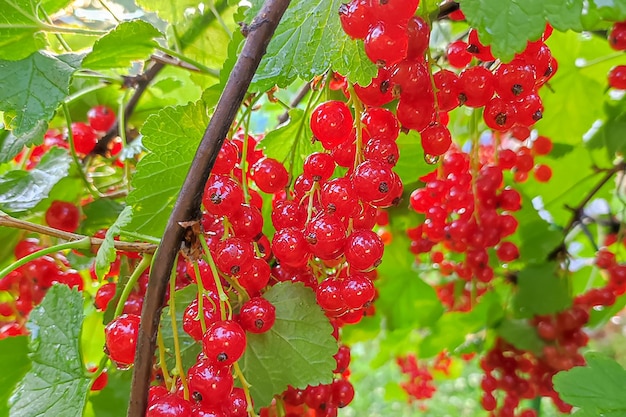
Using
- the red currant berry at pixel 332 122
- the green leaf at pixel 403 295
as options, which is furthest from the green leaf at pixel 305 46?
the green leaf at pixel 403 295

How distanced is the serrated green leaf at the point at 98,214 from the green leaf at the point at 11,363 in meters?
0.18

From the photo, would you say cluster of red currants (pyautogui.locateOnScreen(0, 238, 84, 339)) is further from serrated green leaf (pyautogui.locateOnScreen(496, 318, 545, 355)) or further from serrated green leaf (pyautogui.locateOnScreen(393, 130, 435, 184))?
serrated green leaf (pyautogui.locateOnScreen(496, 318, 545, 355))

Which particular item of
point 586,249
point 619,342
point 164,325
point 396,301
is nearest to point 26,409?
point 164,325

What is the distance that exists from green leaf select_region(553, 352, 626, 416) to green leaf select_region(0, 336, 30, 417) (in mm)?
715

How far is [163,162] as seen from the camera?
672 millimetres

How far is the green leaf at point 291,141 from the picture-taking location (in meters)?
0.74

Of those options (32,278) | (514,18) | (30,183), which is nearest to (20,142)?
(30,183)

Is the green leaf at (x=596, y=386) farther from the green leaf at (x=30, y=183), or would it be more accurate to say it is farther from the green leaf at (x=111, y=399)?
the green leaf at (x=30, y=183)

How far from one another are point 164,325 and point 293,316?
140 mm

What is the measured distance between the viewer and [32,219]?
952mm

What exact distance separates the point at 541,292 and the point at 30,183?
3.14 ft

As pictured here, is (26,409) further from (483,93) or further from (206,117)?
(483,93)

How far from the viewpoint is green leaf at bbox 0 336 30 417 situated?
0.83 meters

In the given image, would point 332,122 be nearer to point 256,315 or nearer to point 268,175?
point 268,175
